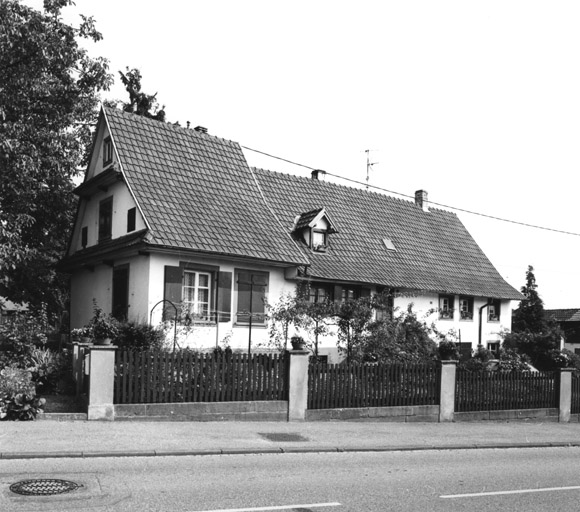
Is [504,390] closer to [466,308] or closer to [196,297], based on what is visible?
[196,297]

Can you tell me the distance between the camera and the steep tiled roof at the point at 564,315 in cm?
5825

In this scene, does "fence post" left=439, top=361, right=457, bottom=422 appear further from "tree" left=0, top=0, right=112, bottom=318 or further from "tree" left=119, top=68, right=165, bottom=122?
"tree" left=119, top=68, right=165, bottom=122

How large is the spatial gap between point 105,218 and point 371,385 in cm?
1218

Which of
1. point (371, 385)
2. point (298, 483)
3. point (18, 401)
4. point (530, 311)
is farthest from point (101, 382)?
point (530, 311)

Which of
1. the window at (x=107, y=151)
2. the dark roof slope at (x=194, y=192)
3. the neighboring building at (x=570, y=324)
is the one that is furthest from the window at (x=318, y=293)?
the neighboring building at (x=570, y=324)

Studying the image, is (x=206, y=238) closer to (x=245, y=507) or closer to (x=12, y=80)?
(x=12, y=80)

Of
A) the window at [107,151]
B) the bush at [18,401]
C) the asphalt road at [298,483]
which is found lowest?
the asphalt road at [298,483]

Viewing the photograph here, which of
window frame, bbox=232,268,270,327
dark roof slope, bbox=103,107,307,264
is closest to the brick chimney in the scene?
dark roof slope, bbox=103,107,307,264

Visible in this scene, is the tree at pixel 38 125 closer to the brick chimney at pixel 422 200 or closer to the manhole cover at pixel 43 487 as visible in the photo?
the manhole cover at pixel 43 487

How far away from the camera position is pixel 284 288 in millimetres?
23625

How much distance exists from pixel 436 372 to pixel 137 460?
971 centimetres

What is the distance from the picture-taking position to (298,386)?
1572 centimetres

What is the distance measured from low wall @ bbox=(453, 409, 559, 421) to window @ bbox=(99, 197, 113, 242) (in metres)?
13.3

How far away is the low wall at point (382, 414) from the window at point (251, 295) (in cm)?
669
